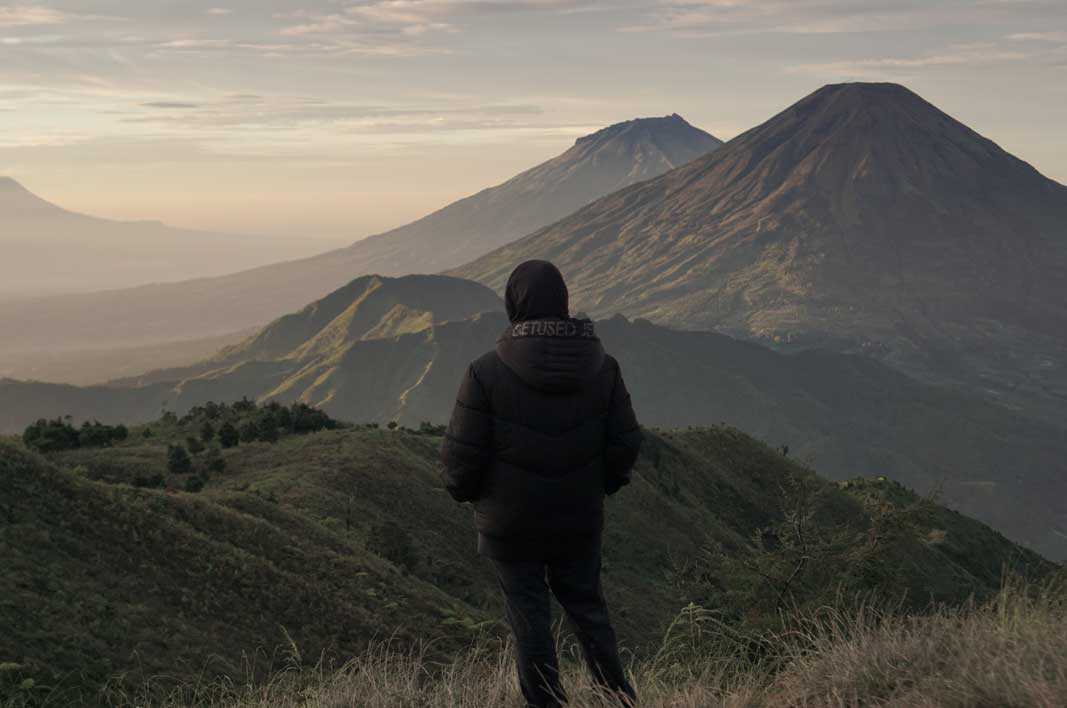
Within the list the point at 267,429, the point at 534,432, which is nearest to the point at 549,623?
the point at 534,432

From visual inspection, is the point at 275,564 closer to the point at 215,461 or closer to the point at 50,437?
the point at 215,461

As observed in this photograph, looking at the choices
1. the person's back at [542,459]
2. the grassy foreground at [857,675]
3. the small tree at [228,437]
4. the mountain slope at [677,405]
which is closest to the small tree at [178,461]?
the small tree at [228,437]

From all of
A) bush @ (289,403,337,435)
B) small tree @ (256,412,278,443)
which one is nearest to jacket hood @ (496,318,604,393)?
small tree @ (256,412,278,443)

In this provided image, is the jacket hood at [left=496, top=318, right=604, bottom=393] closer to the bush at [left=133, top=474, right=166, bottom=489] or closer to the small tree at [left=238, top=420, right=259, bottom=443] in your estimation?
the bush at [left=133, top=474, right=166, bottom=489]

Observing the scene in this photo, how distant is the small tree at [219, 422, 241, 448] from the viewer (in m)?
27.6

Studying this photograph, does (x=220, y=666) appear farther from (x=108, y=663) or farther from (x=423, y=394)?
(x=423, y=394)

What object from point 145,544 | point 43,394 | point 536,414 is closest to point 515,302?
point 536,414

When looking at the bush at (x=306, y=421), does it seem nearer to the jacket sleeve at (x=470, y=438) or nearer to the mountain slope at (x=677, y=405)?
the jacket sleeve at (x=470, y=438)

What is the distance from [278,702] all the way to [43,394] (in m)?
172

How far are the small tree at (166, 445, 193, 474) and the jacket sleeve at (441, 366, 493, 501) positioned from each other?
1974 centimetres

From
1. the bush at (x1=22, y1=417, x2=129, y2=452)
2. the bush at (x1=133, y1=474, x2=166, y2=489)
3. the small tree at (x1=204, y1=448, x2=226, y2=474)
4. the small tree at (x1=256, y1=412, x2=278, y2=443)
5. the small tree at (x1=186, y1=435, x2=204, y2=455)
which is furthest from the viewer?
the small tree at (x1=256, y1=412, x2=278, y2=443)

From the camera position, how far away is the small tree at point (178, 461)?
24.2 m

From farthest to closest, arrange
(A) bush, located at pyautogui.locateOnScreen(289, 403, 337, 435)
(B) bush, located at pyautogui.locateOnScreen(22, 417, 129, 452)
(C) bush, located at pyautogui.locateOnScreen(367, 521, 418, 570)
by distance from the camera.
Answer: (A) bush, located at pyautogui.locateOnScreen(289, 403, 337, 435) < (B) bush, located at pyautogui.locateOnScreen(22, 417, 129, 452) < (C) bush, located at pyautogui.locateOnScreen(367, 521, 418, 570)

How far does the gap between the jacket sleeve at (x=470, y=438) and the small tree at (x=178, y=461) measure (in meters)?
19.7
